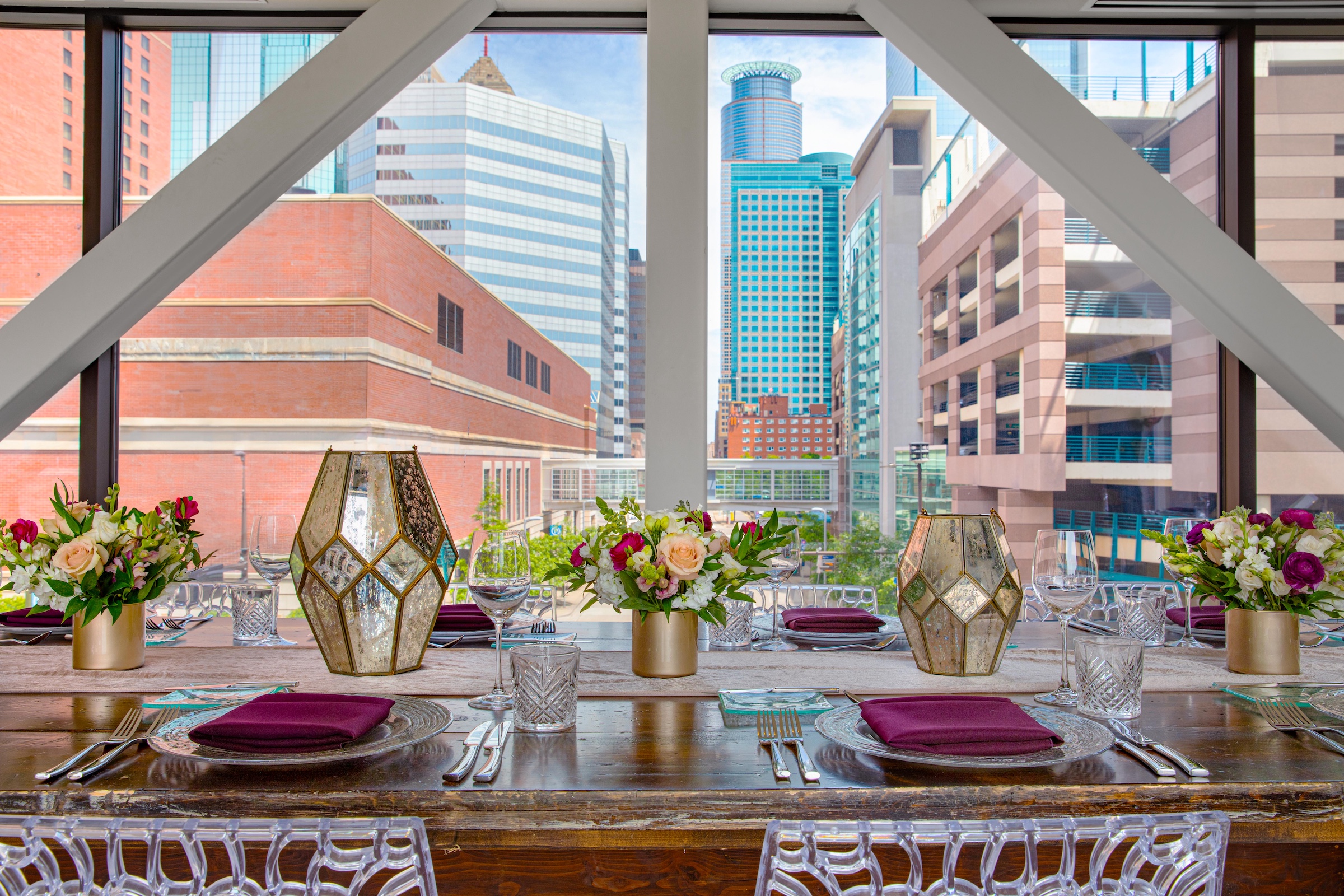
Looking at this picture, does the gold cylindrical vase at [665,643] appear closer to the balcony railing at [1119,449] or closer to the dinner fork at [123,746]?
the dinner fork at [123,746]

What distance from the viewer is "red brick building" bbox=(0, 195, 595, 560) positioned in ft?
9.27

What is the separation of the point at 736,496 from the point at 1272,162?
2.00 metres

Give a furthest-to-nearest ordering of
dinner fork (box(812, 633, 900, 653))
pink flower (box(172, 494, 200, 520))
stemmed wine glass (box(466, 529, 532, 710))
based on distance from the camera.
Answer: dinner fork (box(812, 633, 900, 653)) < pink flower (box(172, 494, 200, 520)) < stemmed wine glass (box(466, 529, 532, 710))

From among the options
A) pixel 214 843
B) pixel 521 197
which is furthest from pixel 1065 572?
pixel 521 197

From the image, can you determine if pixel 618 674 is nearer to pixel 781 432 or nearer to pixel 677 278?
pixel 677 278

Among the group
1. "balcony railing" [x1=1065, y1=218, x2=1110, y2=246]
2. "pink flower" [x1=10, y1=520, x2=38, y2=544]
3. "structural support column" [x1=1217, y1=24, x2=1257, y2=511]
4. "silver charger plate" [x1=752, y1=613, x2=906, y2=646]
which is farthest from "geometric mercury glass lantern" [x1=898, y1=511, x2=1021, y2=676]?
"balcony railing" [x1=1065, y1=218, x2=1110, y2=246]

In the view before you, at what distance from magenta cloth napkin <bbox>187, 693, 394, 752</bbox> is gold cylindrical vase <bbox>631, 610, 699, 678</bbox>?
41cm

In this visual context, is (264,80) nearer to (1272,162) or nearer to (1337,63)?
(1272,162)

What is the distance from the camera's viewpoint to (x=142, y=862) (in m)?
0.99

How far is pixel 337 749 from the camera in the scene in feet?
2.99

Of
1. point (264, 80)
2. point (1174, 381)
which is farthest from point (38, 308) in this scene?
point (1174, 381)

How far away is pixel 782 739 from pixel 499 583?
0.42 meters

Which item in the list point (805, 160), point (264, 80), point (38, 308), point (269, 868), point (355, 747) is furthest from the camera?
point (805, 160)

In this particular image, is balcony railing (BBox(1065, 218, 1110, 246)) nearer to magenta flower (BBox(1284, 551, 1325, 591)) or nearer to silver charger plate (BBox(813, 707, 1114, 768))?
magenta flower (BBox(1284, 551, 1325, 591))
